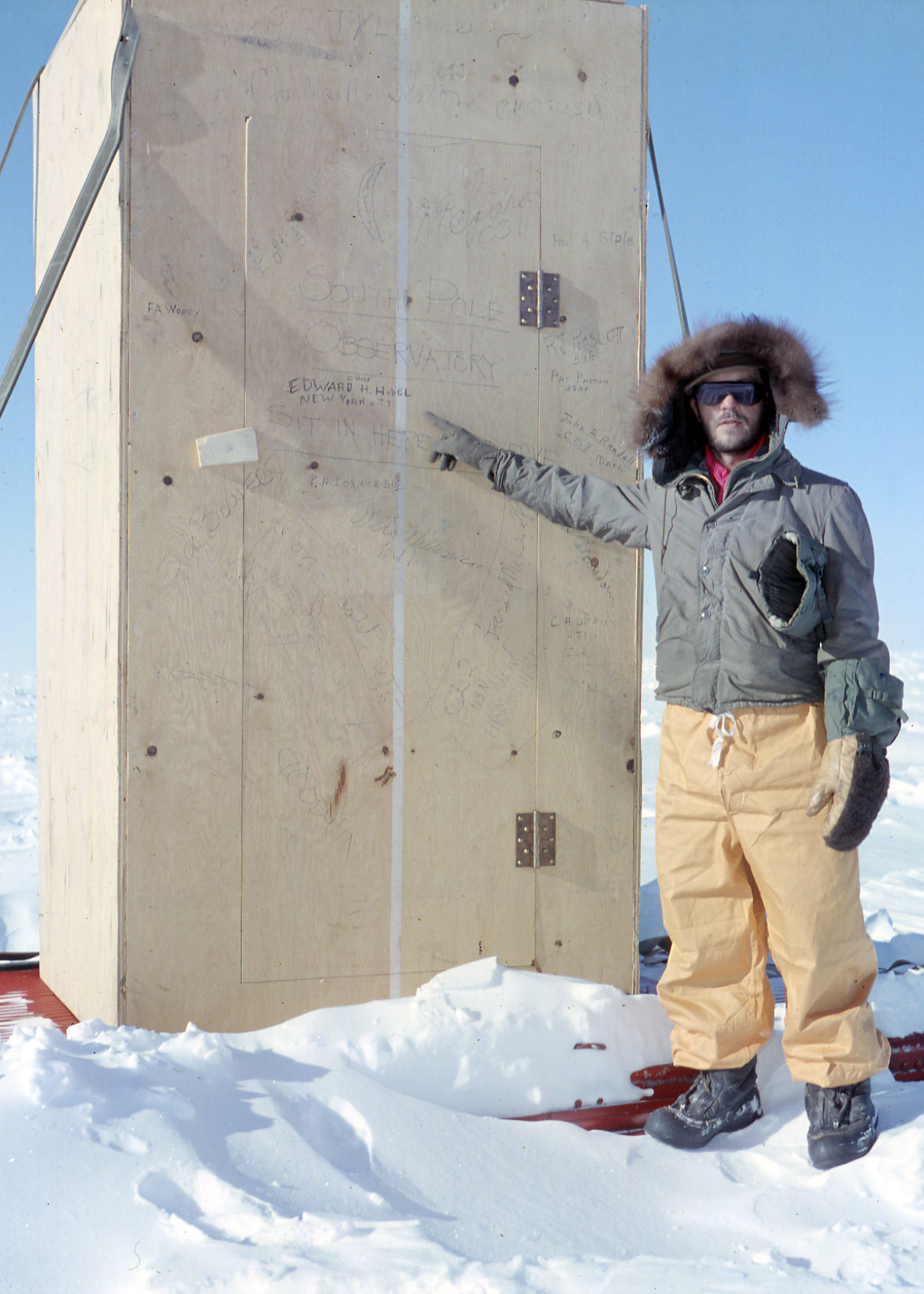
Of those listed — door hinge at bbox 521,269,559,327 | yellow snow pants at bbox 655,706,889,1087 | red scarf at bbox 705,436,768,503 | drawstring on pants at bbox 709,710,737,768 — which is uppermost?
door hinge at bbox 521,269,559,327

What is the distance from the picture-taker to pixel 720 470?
2600 millimetres

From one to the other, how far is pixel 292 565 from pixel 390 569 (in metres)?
0.28

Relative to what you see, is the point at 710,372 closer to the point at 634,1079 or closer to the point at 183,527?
the point at 183,527

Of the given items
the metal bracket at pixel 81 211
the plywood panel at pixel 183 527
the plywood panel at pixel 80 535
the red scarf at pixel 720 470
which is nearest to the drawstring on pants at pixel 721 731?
the red scarf at pixel 720 470

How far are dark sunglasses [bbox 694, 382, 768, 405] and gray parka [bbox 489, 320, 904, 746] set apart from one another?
5cm

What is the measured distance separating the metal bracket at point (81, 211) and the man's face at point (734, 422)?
163 centimetres

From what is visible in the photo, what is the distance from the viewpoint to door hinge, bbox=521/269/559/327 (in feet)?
9.95

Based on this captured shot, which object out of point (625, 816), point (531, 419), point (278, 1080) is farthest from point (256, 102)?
point (278, 1080)

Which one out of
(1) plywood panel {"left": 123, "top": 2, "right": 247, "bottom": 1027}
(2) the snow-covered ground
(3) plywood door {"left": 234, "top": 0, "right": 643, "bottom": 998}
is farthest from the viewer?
(3) plywood door {"left": 234, "top": 0, "right": 643, "bottom": 998}

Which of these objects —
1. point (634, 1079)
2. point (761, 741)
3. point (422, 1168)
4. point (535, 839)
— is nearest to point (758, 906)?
point (761, 741)

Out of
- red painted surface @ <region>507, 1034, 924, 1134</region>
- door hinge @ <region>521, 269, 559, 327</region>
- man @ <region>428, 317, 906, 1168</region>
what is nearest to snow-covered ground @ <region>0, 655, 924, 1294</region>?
red painted surface @ <region>507, 1034, 924, 1134</region>

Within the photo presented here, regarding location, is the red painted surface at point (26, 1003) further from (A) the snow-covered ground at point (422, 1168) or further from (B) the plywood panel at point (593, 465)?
(B) the plywood panel at point (593, 465)

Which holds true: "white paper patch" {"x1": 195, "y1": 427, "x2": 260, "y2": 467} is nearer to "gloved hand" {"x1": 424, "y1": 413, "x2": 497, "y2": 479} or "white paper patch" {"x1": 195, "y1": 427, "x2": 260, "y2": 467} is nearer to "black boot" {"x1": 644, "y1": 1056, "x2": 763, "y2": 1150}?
"gloved hand" {"x1": 424, "y1": 413, "x2": 497, "y2": 479}

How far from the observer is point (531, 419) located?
302 cm
